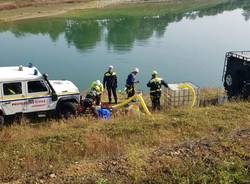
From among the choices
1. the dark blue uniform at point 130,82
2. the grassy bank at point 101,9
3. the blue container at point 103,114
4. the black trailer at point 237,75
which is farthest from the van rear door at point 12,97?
the grassy bank at point 101,9

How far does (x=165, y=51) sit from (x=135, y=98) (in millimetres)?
24305

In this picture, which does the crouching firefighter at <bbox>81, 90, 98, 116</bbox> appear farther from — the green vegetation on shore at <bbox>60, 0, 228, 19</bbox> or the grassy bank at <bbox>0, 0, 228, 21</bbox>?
the green vegetation on shore at <bbox>60, 0, 228, 19</bbox>

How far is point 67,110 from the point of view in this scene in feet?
40.0

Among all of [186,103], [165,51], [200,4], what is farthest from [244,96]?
[200,4]

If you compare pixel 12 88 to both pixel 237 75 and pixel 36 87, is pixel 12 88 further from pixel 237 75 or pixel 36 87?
pixel 237 75

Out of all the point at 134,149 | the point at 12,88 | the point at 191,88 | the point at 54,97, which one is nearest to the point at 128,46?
the point at 191,88

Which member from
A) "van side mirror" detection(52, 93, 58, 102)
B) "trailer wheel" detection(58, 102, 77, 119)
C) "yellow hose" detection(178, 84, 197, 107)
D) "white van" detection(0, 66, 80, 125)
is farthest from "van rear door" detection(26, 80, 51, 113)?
"yellow hose" detection(178, 84, 197, 107)

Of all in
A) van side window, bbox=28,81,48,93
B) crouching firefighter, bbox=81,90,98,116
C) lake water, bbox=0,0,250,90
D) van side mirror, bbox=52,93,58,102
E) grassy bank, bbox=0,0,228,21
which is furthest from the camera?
grassy bank, bbox=0,0,228,21

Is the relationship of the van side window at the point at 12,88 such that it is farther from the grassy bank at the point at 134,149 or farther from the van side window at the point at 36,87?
the grassy bank at the point at 134,149

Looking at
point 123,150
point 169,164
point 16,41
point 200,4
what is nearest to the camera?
A: point 169,164

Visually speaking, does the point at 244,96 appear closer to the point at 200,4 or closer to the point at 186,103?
the point at 186,103

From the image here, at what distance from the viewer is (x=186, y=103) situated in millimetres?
14000

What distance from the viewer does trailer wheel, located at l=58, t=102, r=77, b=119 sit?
39.8 feet

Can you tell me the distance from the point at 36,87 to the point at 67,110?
3.97ft
